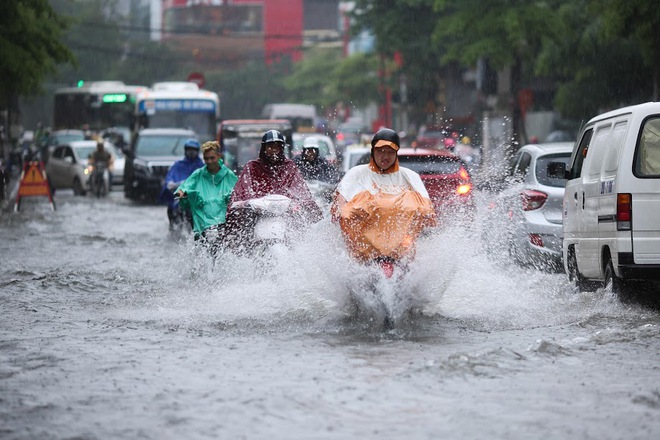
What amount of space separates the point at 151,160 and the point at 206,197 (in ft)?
64.5

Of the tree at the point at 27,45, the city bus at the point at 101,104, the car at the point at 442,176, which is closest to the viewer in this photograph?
the car at the point at 442,176

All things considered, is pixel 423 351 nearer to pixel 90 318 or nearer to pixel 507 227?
pixel 90 318

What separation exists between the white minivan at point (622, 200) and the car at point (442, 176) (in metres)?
4.68

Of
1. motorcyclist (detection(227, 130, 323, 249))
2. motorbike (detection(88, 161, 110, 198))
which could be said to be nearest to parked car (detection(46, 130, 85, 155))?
motorbike (detection(88, 161, 110, 198))

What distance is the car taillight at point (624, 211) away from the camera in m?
10.5

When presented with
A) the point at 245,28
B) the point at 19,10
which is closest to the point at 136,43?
the point at 245,28

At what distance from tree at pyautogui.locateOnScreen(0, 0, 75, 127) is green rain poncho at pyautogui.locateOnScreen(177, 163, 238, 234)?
1274 centimetres

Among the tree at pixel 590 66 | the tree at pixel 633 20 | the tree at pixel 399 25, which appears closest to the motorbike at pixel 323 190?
the tree at pixel 633 20

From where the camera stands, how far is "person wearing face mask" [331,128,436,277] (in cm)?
976

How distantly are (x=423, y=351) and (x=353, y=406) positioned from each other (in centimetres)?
196

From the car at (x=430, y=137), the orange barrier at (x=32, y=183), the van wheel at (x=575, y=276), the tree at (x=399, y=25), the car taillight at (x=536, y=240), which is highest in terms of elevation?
the tree at (x=399, y=25)

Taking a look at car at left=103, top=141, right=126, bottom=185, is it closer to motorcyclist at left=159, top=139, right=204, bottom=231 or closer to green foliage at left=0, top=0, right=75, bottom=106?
green foliage at left=0, top=0, right=75, bottom=106

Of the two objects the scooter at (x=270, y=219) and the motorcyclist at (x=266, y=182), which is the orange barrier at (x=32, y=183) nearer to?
the motorcyclist at (x=266, y=182)

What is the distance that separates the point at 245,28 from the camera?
487 feet
